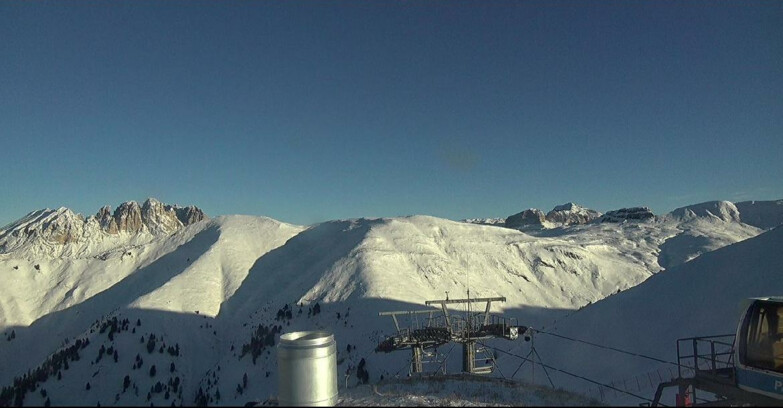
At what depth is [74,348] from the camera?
1892 inches

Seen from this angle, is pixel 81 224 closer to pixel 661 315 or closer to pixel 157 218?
pixel 157 218

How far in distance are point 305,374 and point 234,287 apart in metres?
70.2

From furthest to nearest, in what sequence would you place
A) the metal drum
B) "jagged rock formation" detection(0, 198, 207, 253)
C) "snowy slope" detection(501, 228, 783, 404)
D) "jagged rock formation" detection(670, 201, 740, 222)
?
1. "jagged rock formation" detection(670, 201, 740, 222)
2. "jagged rock formation" detection(0, 198, 207, 253)
3. "snowy slope" detection(501, 228, 783, 404)
4. the metal drum

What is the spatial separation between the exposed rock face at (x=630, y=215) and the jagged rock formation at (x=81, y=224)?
15193 centimetres

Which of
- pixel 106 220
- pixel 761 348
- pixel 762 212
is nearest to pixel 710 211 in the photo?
pixel 762 212

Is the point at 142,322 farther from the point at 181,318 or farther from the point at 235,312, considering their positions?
the point at 235,312

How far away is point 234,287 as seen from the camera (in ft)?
247

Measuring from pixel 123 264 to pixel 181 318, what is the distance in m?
40.5

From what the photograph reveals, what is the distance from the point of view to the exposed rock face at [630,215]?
174 meters

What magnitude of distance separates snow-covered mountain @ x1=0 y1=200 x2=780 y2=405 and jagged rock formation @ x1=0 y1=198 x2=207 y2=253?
46 centimetres

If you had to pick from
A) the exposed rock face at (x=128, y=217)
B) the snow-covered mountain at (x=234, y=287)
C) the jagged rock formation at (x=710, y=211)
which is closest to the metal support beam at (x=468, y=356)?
the snow-covered mountain at (x=234, y=287)

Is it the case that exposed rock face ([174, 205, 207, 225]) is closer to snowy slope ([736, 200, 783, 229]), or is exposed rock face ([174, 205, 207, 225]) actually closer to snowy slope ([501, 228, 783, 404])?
snowy slope ([501, 228, 783, 404])

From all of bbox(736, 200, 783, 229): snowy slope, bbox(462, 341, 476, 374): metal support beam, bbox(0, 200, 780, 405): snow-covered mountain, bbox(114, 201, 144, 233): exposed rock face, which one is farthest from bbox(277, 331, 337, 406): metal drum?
bbox(736, 200, 783, 229): snowy slope

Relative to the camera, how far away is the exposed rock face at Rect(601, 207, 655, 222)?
17425 centimetres
